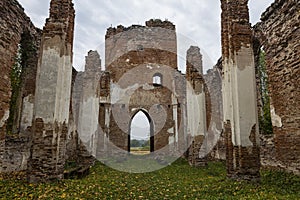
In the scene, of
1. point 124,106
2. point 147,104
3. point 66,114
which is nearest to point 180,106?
point 147,104

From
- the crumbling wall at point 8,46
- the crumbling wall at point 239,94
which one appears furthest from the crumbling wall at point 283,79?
the crumbling wall at point 8,46

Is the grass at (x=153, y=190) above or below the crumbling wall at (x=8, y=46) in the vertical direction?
below

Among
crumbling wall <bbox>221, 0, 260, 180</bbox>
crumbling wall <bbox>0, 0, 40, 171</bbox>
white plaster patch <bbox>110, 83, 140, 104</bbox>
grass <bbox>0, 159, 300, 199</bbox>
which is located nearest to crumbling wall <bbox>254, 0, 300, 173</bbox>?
grass <bbox>0, 159, 300, 199</bbox>

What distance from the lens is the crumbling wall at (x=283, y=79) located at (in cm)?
856

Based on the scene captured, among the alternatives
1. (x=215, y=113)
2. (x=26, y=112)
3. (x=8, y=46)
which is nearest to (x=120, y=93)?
(x=215, y=113)

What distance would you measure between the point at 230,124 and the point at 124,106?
11.4m

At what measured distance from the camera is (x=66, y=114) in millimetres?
8117

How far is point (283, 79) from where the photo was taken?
9.27 m

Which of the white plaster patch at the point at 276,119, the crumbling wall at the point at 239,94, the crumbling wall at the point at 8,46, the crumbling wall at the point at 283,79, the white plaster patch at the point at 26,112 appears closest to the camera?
the crumbling wall at the point at 239,94

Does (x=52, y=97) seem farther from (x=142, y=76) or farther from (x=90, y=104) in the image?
(x=142, y=76)

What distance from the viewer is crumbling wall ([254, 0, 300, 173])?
856 centimetres

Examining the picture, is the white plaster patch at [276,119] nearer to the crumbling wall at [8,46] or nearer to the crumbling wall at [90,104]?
the crumbling wall at [90,104]

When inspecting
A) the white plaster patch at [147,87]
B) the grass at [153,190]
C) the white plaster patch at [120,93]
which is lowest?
the grass at [153,190]

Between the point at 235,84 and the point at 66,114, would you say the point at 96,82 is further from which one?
the point at 235,84
